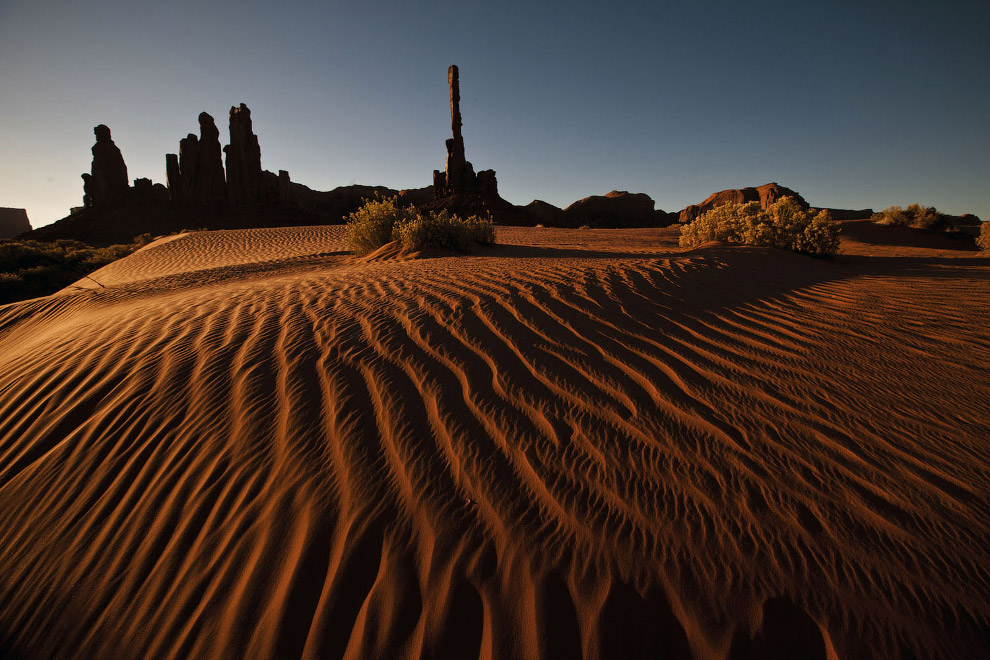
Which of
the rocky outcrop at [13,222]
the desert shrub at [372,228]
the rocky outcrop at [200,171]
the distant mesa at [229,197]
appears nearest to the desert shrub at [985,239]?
the desert shrub at [372,228]

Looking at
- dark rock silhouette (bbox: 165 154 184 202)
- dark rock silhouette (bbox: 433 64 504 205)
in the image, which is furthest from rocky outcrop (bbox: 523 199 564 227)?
dark rock silhouette (bbox: 165 154 184 202)

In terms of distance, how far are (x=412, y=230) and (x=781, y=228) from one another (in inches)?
279

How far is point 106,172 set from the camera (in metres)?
48.9

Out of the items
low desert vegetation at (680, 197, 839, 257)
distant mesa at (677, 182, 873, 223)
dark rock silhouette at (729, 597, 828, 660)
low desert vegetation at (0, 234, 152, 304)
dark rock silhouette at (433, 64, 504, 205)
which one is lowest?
dark rock silhouette at (729, 597, 828, 660)

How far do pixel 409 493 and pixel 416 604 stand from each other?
17.3 inches

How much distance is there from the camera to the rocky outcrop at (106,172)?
4806cm

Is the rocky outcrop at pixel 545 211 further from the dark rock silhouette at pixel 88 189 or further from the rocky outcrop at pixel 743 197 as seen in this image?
the dark rock silhouette at pixel 88 189

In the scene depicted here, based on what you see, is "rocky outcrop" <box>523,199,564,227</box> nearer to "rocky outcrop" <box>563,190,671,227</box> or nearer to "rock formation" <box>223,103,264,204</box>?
"rocky outcrop" <box>563,190,671,227</box>

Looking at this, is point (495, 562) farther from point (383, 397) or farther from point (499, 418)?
point (383, 397)

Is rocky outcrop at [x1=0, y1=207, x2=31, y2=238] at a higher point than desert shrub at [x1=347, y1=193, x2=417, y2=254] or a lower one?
higher

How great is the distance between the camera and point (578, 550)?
4.54 ft

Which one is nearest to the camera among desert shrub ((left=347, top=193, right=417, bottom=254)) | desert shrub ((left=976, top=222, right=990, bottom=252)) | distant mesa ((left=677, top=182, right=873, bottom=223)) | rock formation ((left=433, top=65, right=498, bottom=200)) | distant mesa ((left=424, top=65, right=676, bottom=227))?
desert shrub ((left=976, top=222, right=990, bottom=252))

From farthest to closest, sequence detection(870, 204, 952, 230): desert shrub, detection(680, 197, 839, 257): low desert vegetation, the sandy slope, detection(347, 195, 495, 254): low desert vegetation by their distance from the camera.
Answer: detection(870, 204, 952, 230): desert shrub < detection(347, 195, 495, 254): low desert vegetation < detection(680, 197, 839, 257): low desert vegetation < the sandy slope

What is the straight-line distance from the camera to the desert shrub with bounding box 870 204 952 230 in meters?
14.2
